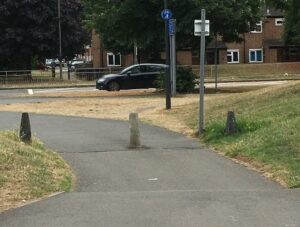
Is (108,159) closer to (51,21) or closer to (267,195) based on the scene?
(267,195)

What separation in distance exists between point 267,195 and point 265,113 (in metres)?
7.73

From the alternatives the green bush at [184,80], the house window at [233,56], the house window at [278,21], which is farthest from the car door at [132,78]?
the house window at [278,21]

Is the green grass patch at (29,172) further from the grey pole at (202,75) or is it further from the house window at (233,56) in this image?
the house window at (233,56)

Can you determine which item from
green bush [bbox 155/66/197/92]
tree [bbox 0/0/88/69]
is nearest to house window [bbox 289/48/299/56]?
tree [bbox 0/0/88/69]

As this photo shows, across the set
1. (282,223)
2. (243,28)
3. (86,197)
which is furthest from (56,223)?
(243,28)

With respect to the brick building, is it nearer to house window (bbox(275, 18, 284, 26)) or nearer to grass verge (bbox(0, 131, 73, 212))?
house window (bbox(275, 18, 284, 26))

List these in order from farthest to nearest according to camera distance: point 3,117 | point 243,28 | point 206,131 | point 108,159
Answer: point 243,28 → point 3,117 → point 206,131 → point 108,159

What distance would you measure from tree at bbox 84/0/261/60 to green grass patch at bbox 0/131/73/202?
1766cm

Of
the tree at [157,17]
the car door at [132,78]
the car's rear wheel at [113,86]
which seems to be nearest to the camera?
the tree at [157,17]

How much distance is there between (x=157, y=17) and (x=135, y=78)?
4870 mm

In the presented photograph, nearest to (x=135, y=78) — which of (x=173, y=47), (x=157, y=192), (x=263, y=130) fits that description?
(x=173, y=47)

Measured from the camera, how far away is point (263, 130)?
12633 mm

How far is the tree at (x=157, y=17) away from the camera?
28417mm

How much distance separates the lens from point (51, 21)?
158 feet
